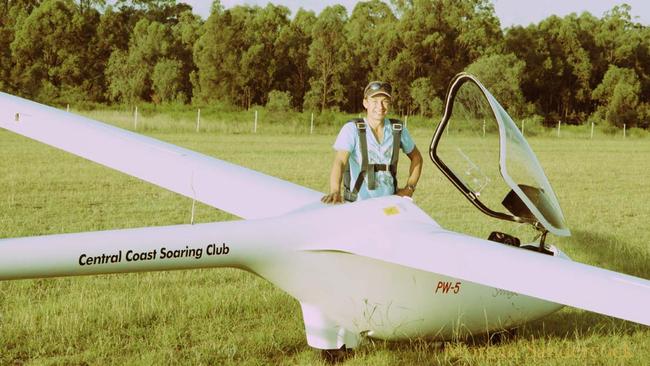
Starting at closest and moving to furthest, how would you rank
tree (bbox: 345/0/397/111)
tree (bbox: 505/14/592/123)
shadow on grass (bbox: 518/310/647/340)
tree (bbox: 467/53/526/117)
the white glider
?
the white glider
shadow on grass (bbox: 518/310/647/340)
tree (bbox: 467/53/526/117)
tree (bbox: 345/0/397/111)
tree (bbox: 505/14/592/123)

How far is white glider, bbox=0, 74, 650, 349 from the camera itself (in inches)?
152

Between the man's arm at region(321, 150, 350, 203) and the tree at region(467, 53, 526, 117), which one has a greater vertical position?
the tree at region(467, 53, 526, 117)

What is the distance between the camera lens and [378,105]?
600cm

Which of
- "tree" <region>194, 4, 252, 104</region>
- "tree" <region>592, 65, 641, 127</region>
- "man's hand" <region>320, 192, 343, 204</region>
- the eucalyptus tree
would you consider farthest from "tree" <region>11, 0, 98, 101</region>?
"man's hand" <region>320, 192, 343, 204</region>

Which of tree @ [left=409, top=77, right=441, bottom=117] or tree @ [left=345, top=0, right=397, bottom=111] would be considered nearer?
tree @ [left=409, top=77, right=441, bottom=117]

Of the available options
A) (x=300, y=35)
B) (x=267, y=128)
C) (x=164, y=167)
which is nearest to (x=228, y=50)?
(x=300, y=35)

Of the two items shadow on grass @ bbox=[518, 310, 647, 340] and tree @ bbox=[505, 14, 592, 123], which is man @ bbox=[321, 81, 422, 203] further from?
tree @ bbox=[505, 14, 592, 123]

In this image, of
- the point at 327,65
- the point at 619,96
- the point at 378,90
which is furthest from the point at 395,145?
the point at 619,96

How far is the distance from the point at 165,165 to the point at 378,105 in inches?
88.6

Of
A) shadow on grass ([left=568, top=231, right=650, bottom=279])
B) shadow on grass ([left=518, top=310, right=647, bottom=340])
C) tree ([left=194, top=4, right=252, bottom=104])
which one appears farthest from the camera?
tree ([left=194, top=4, right=252, bottom=104])

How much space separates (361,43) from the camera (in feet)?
239

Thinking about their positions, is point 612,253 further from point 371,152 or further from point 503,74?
point 503,74

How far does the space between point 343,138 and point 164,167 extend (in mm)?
1981

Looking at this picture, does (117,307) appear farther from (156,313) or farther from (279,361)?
(279,361)
